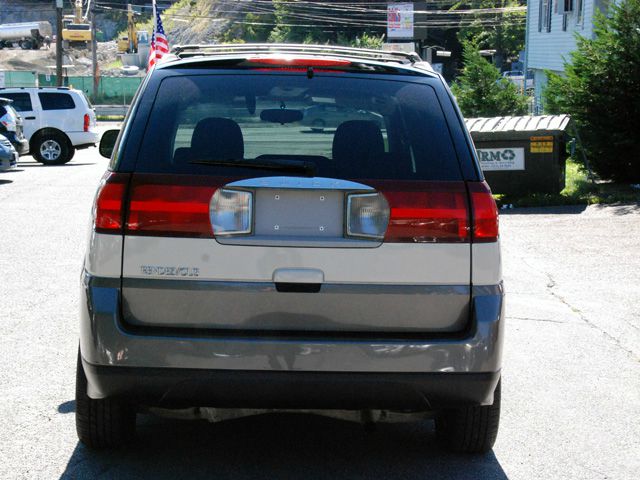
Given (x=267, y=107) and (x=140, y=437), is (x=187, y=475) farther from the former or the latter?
(x=267, y=107)

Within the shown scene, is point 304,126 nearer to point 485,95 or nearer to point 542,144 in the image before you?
point 542,144

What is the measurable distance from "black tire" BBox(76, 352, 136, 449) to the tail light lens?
1321 mm

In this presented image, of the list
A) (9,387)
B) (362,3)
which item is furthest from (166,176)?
(362,3)

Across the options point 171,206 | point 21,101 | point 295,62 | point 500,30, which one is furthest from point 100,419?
point 500,30

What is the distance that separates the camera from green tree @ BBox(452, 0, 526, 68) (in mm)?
98525

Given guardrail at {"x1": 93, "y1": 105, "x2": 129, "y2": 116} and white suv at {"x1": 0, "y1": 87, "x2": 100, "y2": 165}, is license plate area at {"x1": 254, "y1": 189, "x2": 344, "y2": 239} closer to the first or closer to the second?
white suv at {"x1": 0, "y1": 87, "x2": 100, "y2": 165}

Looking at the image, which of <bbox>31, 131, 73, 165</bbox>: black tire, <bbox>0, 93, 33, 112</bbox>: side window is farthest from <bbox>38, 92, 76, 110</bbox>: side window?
<bbox>31, 131, 73, 165</bbox>: black tire

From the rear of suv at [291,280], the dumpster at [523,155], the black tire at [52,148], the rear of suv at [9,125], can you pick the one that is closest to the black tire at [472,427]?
the rear of suv at [291,280]

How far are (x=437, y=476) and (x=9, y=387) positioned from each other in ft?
8.69

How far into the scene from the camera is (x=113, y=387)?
13.5ft

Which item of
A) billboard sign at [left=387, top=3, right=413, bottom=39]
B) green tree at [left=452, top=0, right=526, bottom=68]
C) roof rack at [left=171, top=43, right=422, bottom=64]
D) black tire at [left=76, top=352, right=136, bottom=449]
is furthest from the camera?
billboard sign at [left=387, top=3, right=413, bottom=39]

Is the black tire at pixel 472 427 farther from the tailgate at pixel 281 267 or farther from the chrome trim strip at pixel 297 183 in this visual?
the chrome trim strip at pixel 297 183

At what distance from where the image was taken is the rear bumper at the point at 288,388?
404cm

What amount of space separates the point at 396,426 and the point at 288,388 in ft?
4.96
